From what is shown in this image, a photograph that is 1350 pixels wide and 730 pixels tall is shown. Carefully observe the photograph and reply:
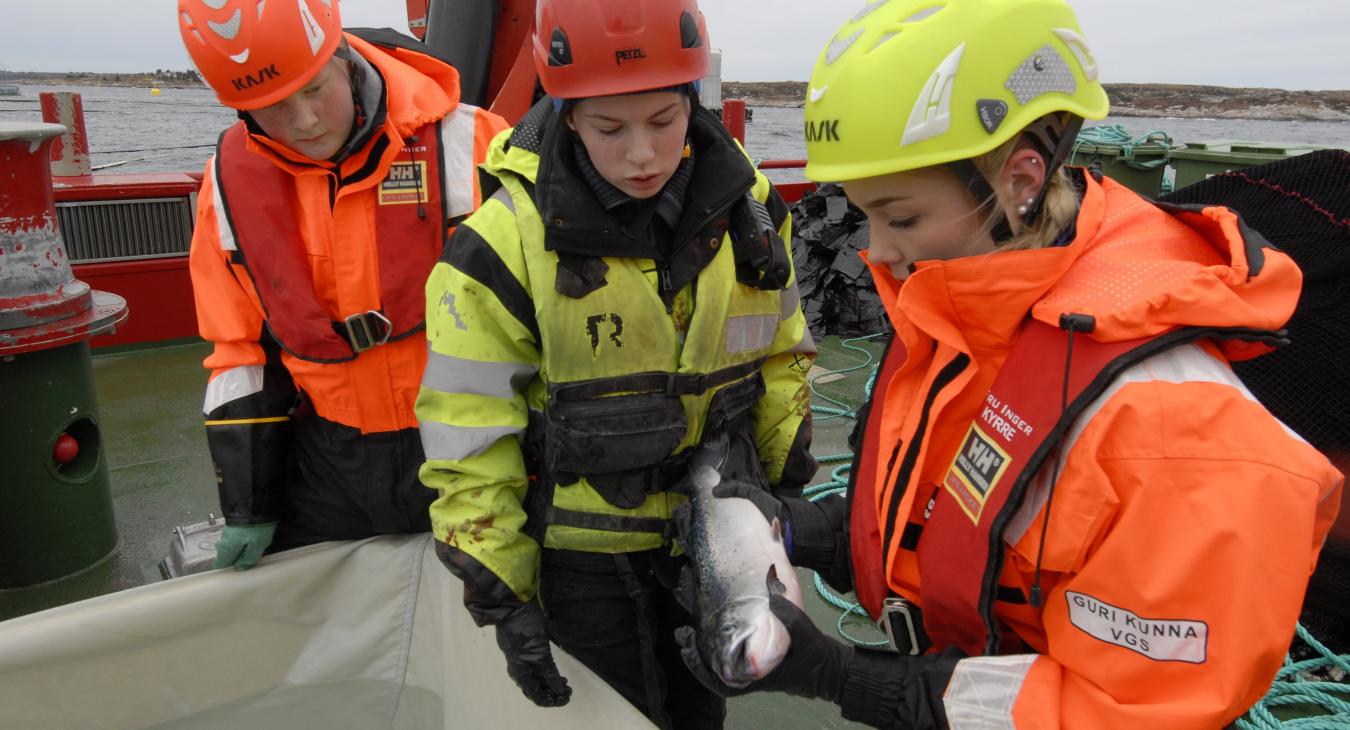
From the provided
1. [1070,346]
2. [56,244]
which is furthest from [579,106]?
[56,244]

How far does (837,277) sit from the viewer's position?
24.6ft

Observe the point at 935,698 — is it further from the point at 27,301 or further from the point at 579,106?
the point at 27,301

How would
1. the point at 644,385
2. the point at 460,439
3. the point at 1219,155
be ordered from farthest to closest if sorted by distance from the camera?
the point at 1219,155 → the point at 644,385 → the point at 460,439

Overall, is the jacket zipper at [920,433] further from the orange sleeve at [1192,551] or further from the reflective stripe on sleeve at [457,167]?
the reflective stripe on sleeve at [457,167]

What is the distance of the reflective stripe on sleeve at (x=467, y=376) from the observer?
1710 mm

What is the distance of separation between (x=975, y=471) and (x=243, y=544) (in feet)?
6.28

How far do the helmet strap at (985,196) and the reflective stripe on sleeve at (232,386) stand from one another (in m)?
1.79

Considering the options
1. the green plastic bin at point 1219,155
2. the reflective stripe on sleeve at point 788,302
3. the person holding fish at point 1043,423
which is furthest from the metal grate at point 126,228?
the green plastic bin at point 1219,155

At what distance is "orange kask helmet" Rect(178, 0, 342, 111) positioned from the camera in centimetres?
206

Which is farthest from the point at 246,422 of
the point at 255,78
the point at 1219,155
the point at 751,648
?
the point at 1219,155

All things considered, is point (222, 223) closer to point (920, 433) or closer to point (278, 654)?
point (278, 654)

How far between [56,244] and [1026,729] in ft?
11.1

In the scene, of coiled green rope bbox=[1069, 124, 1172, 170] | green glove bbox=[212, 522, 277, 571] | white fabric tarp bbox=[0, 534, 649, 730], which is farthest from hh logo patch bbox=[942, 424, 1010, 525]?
coiled green rope bbox=[1069, 124, 1172, 170]

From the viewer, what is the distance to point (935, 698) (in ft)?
4.36
